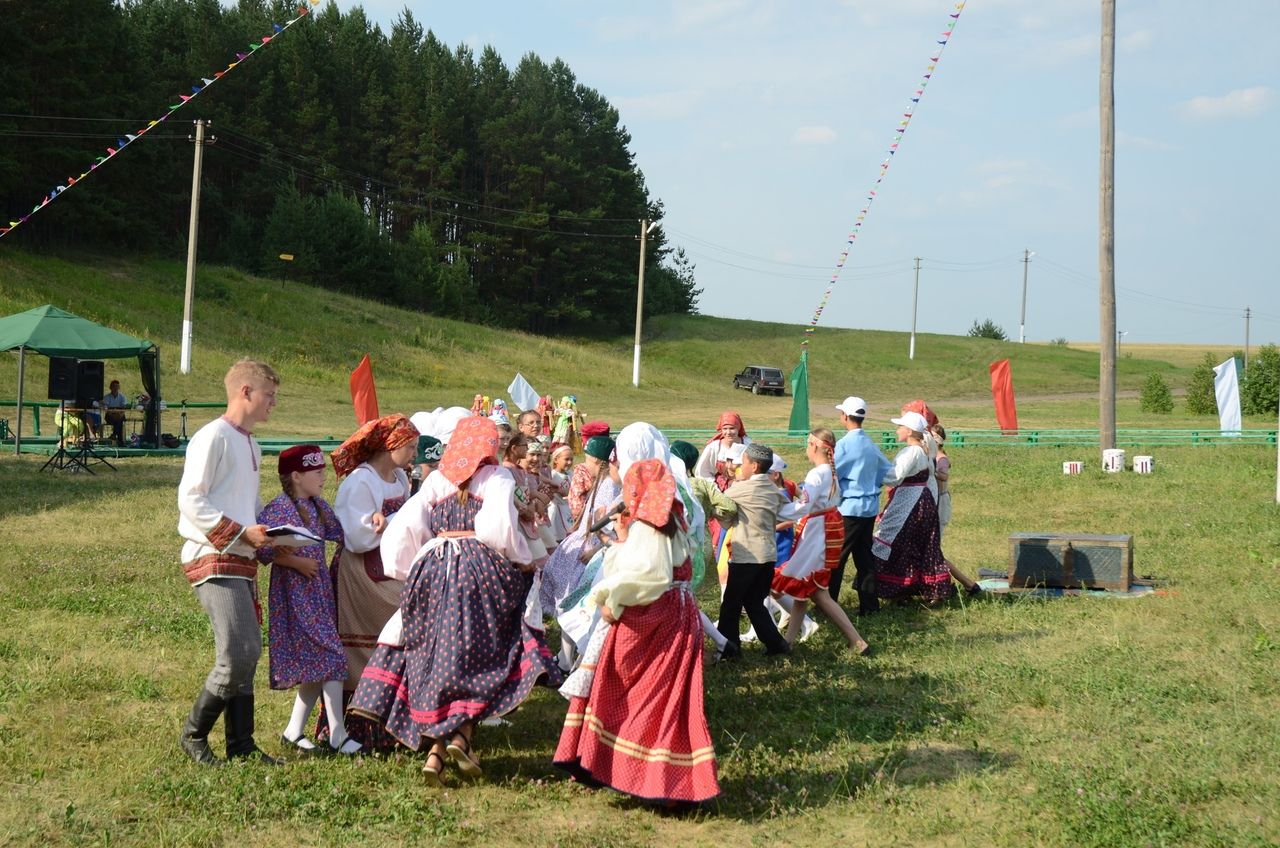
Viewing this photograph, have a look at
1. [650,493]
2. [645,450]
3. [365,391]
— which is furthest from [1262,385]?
[650,493]

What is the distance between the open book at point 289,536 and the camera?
16.6 feet

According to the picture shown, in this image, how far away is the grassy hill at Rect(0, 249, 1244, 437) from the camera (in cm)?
3444

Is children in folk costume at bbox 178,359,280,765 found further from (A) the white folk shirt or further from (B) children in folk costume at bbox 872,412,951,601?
(B) children in folk costume at bbox 872,412,951,601

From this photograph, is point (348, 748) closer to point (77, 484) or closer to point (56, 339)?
point (77, 484)

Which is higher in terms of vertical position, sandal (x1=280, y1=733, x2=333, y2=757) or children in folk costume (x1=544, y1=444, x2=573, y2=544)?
children in folk costume (x1=544, y1=444, x2=573, y2=544)

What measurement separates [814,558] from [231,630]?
412 centimetres

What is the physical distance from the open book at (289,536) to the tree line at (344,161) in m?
44.4

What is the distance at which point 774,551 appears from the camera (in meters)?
7.40

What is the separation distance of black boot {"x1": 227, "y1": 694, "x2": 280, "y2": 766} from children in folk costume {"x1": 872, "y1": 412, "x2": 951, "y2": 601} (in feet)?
17.6

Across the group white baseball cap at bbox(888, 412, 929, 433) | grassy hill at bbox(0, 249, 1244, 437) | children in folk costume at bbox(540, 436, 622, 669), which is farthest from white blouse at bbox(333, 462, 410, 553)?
grassy hill at bbox(0, 249, 1244, 437)

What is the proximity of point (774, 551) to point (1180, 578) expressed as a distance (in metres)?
4.83

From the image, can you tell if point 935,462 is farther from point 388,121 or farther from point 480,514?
point 388,121

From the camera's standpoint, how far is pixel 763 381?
52031 mm

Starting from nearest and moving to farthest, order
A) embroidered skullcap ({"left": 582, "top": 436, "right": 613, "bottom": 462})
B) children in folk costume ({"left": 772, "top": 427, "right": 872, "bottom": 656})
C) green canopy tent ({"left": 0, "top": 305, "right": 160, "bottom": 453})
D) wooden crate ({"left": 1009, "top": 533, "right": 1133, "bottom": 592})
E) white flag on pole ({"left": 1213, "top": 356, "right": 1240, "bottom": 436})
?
embroidered skullcap ({"left": 582, "top": 436, "right": 613, "bottom": 462}) < children in folk costume ({"left": 772, "top": 427, "right": 872, "bottom": 656}) < wooden crate ({"left": 1009, "top": 533, "right": 1133, "bottom": 592}) < green canopy tent ({"left": 0, "top": 305, "right": 160, "bottom": 453}) < white flag on pole ({"left": 1213, "top": 356, "right": 1240, "bottom": 436})
